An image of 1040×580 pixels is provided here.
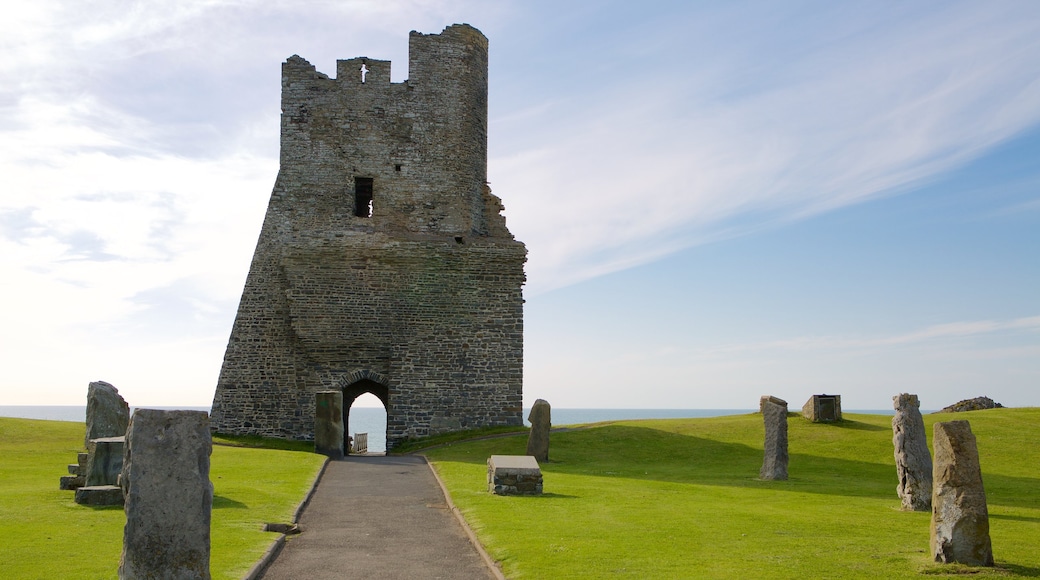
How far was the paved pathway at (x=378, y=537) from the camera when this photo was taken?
10.8 m

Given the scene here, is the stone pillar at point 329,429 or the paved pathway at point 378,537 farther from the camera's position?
the stone pillar at point 329,429

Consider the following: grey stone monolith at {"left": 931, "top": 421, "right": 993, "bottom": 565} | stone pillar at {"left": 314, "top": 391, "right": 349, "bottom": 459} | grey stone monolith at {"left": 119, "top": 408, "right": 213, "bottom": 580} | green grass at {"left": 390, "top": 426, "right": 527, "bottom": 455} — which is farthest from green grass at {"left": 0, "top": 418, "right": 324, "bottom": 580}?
grey stone monolith at {"left": 931, "top": 421, "right": 993, "bottom": 565}

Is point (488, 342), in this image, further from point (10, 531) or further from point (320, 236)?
point (10, 531)

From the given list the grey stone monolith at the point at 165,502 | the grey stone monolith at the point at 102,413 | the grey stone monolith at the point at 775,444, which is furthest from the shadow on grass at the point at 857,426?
the grey stone monolith at the point at 165,502

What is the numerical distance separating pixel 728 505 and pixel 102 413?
14.6 metres

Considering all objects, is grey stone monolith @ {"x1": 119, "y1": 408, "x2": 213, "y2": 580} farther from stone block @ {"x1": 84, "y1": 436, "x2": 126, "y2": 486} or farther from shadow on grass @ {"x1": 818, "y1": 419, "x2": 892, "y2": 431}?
shadow on grass @ {"x1": 818, "y1": 419, "x2": 892, "y2": 431}

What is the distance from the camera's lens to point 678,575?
32.9ft

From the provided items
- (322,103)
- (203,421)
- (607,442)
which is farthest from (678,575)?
(322,103)

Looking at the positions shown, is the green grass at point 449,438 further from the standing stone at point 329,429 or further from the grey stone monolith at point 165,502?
the grey stone monolith at point 165,502

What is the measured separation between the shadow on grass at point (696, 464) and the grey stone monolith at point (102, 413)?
8558 millimetres

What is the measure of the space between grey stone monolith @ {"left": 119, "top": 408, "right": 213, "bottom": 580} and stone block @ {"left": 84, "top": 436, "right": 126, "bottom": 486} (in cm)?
710

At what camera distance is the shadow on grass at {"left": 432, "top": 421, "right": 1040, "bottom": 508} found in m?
18.6

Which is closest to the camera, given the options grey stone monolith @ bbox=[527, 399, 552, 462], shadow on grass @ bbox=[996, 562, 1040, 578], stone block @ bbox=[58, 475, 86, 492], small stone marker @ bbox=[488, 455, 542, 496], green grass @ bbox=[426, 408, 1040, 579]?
shadow on grass @ bbox=[996, 562, 1040, 578]

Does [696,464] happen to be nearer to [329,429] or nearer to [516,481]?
[516,481]
